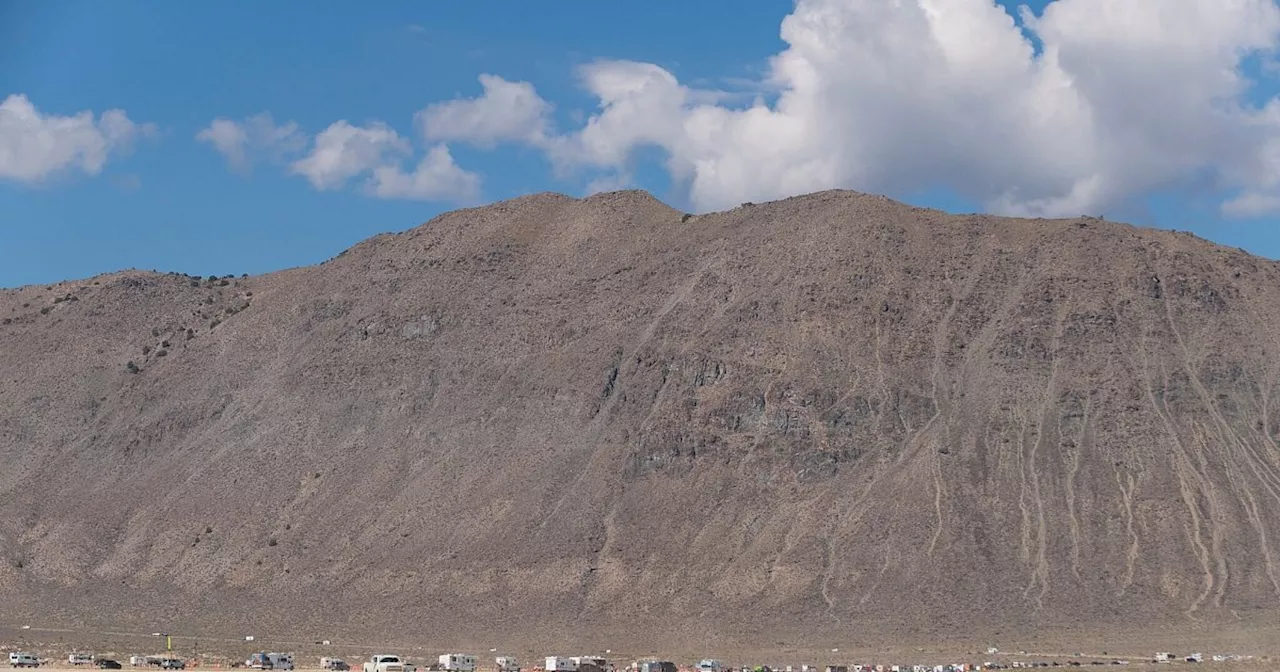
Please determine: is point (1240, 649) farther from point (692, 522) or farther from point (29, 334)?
point (29, 334)

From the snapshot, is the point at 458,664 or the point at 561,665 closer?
the point at 561,665

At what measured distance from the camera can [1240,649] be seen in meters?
119

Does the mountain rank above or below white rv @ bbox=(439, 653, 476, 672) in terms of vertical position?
above

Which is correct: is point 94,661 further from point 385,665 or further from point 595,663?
point 595,663

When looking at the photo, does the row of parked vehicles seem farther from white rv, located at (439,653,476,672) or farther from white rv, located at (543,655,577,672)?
white rv, located at (543,655,577,672)

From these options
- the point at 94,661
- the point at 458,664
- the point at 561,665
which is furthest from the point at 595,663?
the point at 94,661

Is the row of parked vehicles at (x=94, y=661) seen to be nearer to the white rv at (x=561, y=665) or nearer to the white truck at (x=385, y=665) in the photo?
the white truck at (x=385, y=665)

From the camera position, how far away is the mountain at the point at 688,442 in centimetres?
13325

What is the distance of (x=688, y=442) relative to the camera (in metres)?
147

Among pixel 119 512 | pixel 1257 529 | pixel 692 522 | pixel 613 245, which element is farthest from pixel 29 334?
pixel 1257 529

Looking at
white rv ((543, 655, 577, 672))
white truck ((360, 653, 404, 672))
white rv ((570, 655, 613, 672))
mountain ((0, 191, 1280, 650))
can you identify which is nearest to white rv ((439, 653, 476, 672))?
white truck ((360, 653, 404, 672))

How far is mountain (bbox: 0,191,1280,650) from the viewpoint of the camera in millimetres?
133250

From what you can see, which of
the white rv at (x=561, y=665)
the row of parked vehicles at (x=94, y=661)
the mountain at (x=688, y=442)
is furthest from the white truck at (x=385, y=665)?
the mountain at (x=688, y=442)

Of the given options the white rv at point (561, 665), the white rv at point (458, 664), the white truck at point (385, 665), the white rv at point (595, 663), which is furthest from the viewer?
the white rv at point (458, 664)
